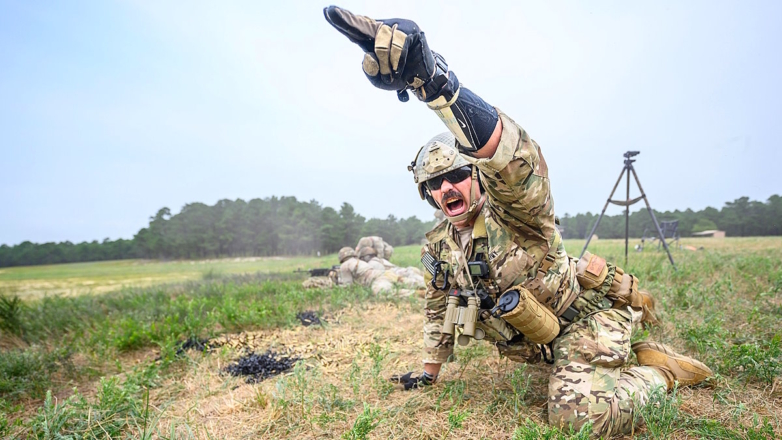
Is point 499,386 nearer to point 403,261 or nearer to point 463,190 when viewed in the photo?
point 463,190

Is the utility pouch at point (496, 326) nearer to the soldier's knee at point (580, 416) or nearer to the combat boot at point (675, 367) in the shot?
the soldier's knee at point (580, 416)

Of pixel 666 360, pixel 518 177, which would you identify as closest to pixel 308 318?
pixel 666 360

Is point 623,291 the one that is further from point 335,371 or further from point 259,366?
point 259,366

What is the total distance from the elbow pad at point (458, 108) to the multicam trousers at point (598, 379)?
59.4 inches

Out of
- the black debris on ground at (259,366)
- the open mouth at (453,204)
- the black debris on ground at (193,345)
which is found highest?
the open mouth at (453,204)

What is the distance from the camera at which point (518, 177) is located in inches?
67.5

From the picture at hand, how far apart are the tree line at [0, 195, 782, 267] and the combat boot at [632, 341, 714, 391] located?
5.68 m

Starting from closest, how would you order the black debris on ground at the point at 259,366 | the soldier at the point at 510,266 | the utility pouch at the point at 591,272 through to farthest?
the soldier at the point at 510,266 → the utility pouch at the point at 591,272 → the black debris on ground at the point at 259,366

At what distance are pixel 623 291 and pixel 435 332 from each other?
4.51ft

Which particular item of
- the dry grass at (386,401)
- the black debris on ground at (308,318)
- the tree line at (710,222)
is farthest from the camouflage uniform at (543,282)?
the tree line at (710,222)

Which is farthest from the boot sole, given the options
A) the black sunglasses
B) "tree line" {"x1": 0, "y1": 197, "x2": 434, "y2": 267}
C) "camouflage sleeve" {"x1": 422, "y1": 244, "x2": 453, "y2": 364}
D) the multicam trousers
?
"tree line" {"x1": 0, "y1": 197, "x2": 434, "y2": 267}

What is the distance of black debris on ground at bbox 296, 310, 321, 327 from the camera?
5.34 metres

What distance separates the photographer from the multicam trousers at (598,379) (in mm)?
2033

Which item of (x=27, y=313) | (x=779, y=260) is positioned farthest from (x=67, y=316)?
(x=779, y=260)
